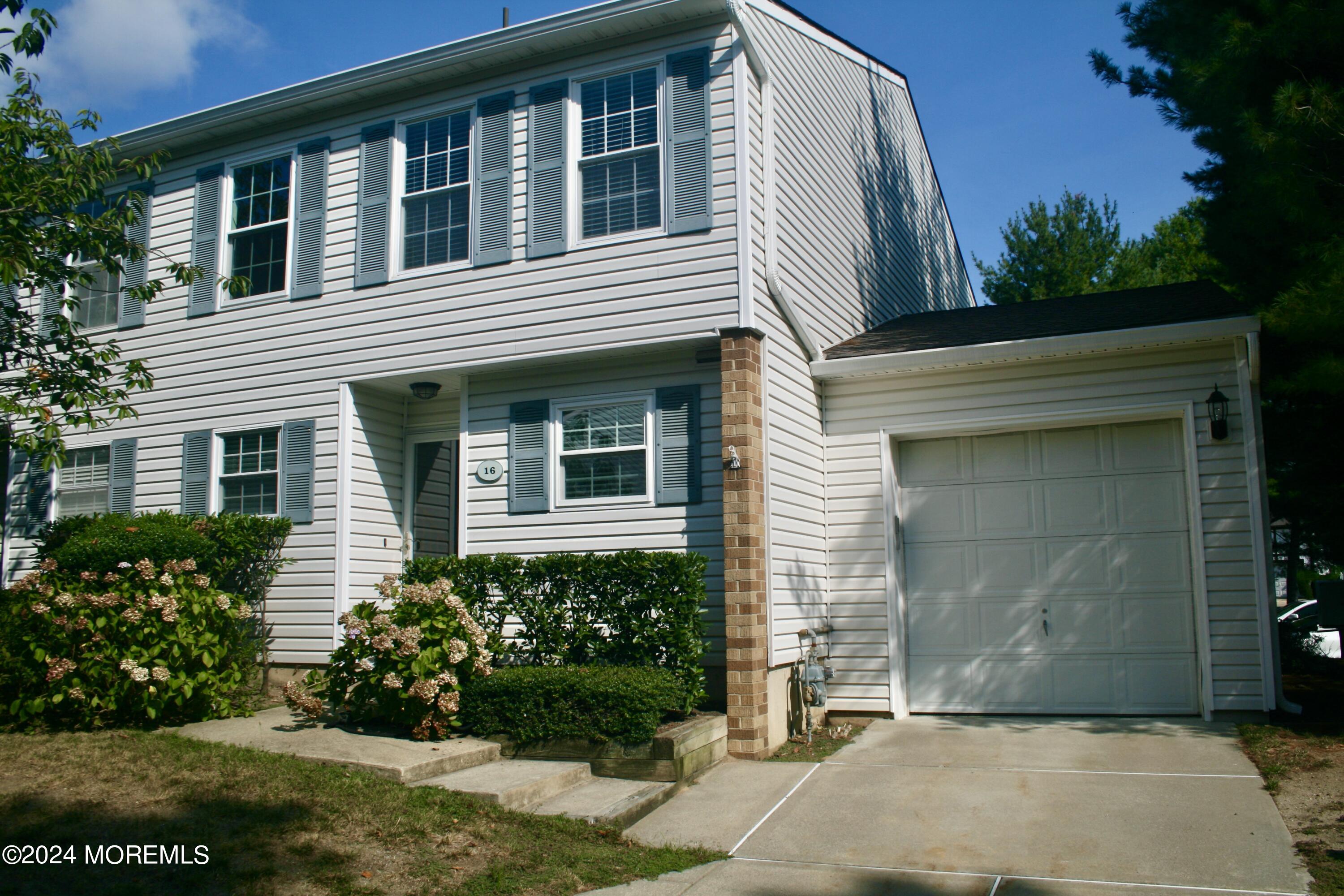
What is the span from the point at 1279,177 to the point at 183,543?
31.1ft

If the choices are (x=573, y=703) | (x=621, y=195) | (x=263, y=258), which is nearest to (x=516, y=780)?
(x=573, y=703)

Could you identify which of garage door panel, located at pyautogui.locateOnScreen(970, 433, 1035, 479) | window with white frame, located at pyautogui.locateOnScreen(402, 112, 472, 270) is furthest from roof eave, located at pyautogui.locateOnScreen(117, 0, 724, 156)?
garage door panel, located at pyautogui.locateOnScreen(970, 433, 1035, 479)

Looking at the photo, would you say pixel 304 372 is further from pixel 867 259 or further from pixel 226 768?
pixel 867 259

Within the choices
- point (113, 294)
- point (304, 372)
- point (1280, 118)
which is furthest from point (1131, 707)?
point (113, 294)

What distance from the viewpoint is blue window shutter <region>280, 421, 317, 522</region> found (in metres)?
9.99

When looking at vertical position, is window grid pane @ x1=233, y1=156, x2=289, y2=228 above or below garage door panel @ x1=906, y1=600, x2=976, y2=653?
above

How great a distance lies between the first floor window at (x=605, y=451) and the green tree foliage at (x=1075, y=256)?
67.8 feet

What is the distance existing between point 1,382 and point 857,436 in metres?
7.41

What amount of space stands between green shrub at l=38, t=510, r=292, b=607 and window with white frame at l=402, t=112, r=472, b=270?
3018 mm

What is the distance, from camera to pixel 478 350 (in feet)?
30.2

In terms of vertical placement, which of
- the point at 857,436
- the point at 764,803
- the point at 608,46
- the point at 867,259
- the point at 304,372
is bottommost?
the point at 764,803

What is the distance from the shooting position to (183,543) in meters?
8.98

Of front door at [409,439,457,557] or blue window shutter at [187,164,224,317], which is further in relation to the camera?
blue window shutter at [187,164,224,317]

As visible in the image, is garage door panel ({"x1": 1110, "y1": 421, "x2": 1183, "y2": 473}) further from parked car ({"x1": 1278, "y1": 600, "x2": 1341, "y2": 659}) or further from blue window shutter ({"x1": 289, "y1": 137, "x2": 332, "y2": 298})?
blue window shutter ({"x1": 289, "y1": 137, "x2": 332, "y2": 298})
